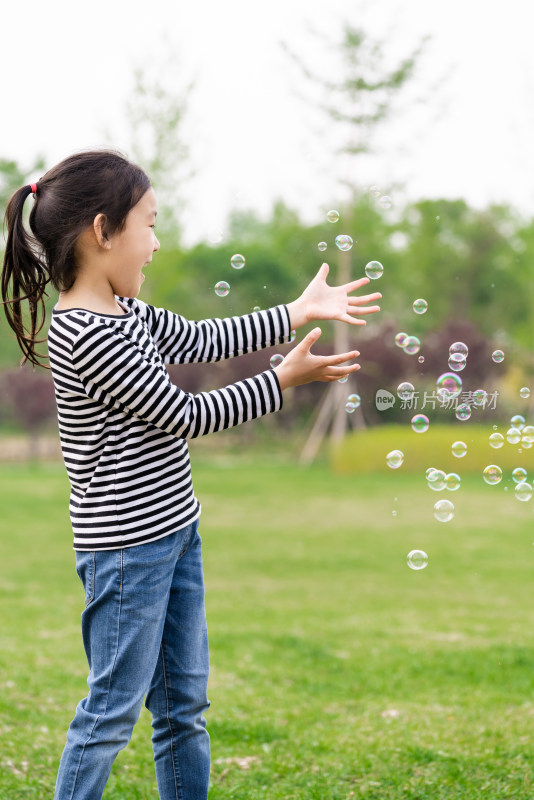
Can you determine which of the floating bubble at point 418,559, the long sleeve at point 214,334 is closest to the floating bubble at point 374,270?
the long sleeve at point 214,334

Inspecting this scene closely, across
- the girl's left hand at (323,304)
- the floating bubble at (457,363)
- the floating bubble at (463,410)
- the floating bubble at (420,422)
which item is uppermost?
the girl's left hand at (323,304)

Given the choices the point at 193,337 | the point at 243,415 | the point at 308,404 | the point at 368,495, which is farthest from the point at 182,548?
the point at 308,404

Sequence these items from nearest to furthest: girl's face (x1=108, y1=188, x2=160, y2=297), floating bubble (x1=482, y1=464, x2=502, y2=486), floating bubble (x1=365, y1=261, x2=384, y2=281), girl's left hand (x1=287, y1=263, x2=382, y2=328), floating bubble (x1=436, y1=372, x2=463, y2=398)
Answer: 1. girl's face (x1=108, y1=188, x2=160, y2=297)
2. girl's left hand (x1=287, y1=263, x2=382, y2=328)
3. floating bubble (x1=365, y1=261, x2=384, y2=281)
4. floating bubble (x1=482, y1=464, x2=502, y2=486)
5. floating bubble (x1=436, y1=372, x2=463, y2=398)

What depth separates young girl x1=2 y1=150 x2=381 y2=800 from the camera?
1.99 metres

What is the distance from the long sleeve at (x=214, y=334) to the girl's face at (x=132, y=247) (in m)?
0.18

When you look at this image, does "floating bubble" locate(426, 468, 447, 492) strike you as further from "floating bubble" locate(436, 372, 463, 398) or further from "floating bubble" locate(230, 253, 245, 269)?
"floating bubble" locate(230, 253, 245, 269)

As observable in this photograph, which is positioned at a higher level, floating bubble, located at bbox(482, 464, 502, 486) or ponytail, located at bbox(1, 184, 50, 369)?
ponytail, located at bbox(1, 184, 50, 369)

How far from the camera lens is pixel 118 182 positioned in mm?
2076

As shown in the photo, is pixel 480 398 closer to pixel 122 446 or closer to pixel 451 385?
→ pixel 451 385

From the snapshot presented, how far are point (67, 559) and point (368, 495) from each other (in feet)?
17.8

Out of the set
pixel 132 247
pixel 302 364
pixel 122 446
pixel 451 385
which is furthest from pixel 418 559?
pixel 132 247

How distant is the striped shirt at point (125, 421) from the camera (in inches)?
77.7

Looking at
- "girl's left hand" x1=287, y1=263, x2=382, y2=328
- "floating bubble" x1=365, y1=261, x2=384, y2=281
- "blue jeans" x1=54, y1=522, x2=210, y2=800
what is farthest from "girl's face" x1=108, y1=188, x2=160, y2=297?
"floating bubble" x1=365, y1=261, x2=384, y2=281

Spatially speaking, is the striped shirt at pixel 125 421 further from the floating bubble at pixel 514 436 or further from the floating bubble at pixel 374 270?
the floating bubble at pixel 514 436
